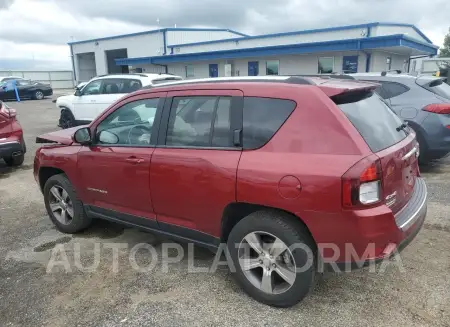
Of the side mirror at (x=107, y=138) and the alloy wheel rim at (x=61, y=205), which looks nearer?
the side mirror at (x=107, y=138)

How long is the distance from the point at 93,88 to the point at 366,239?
33.4 ft

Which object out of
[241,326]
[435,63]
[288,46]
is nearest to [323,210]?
[241,326]

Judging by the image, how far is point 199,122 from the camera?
3.18 m

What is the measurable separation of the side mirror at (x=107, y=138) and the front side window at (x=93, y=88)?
25.0 feet

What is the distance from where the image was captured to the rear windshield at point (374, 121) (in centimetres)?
266

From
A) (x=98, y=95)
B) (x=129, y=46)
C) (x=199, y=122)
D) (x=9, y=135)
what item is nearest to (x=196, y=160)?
(x=199, y=122)

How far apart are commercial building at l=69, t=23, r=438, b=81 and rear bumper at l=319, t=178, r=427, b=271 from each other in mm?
17601

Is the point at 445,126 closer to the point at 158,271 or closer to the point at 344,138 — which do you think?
the point at 344,138

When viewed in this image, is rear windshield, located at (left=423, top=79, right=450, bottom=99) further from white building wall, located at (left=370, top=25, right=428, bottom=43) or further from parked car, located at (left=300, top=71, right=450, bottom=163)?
white building wall, located at (left=370, top=25, right=428, bottom=43)

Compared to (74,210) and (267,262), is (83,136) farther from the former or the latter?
(267,262)

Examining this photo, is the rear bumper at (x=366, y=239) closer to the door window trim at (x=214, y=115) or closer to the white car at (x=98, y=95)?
the door window trim at (x=214, y=115)

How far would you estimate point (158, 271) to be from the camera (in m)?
3.53

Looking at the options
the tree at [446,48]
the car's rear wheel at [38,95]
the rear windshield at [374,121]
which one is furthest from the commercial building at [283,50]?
the tree at [446,48]

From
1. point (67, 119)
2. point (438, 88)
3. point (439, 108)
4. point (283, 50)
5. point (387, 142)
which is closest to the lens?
point (387, 142)
